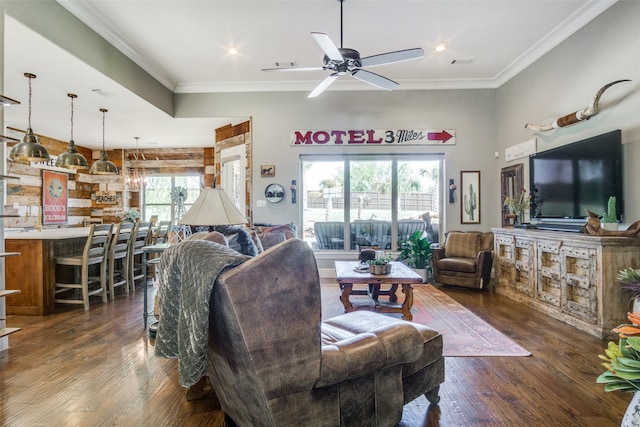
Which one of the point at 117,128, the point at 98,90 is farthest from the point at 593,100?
the point at 117,128

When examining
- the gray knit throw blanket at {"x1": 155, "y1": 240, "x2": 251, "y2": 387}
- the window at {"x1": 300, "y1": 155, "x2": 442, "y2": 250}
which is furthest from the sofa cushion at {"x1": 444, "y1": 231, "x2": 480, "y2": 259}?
the gray knit throw blanket at {"x1": 155, "y1": 240, "x2": 251, "y2": 387}

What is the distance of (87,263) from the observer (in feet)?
13.0

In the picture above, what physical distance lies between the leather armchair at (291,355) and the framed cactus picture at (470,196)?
459 cm

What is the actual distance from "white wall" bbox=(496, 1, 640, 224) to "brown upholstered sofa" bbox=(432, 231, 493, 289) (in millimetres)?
1094

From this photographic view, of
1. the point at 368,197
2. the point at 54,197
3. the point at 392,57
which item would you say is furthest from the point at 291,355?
the point at 54,197

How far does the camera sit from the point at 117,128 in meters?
6.45

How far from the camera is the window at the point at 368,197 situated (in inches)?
232

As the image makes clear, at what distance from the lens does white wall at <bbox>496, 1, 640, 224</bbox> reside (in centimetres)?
323

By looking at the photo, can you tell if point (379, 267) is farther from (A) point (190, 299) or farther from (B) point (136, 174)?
(B) point (136, 174)

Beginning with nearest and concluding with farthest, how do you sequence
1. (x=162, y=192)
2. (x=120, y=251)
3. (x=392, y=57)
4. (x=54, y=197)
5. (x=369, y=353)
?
(x=369, y=353) < (x=392, y=57) < (x=120, y=251) < (x=54, y=197) < (x=162, y=192)

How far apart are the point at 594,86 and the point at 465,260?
2.62 m

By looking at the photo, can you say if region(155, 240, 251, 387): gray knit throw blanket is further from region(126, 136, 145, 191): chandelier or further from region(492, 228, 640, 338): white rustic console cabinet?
region(126, 136, 145, 191): chandelier

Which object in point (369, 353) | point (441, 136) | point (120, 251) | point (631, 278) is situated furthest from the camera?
point (441, 136)

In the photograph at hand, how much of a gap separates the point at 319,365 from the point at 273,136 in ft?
16.0
